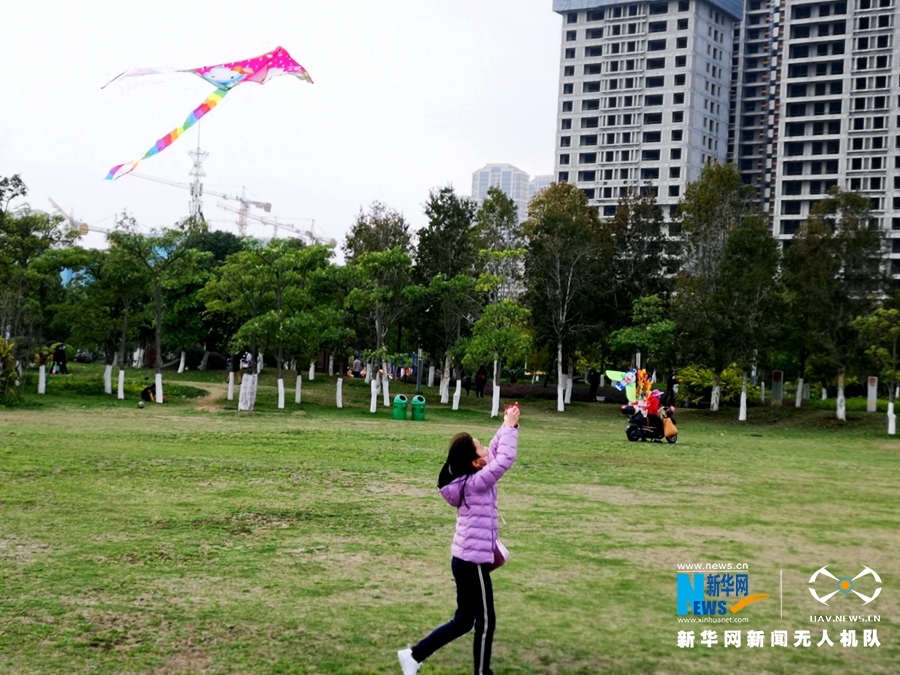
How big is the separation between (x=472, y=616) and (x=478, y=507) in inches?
31.8

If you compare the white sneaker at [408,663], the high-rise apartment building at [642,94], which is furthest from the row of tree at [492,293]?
the high-rise apartment building at [642,94]

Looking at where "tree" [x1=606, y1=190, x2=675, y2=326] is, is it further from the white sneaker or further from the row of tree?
the white sneaker

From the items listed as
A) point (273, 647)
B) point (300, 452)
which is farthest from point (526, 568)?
point (300, 452)

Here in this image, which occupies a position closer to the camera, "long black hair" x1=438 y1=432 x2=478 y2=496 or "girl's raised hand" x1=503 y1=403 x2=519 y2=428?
"long black hair" x1=438 y1=432 x2=478 y2=496

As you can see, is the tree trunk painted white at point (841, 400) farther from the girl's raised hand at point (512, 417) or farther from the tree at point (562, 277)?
the girl's raised hand at point (512, 417)

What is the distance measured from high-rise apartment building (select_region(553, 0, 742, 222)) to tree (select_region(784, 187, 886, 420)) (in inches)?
2676

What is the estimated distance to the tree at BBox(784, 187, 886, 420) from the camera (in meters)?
42.5

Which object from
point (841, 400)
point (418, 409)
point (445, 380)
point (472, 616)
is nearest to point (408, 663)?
point (472, 616)

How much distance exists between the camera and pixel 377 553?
11.5 metres

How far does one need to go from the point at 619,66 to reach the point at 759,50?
76.8 feet

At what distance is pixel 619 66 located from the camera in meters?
116

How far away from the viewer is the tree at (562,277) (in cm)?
4900

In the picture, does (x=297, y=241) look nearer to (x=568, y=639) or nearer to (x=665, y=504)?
(x=665, y=504)

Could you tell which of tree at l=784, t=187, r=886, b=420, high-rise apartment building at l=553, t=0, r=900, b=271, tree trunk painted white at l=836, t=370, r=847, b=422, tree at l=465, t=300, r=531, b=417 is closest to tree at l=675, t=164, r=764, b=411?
tree at l=784, t=187, r=886, b=420
